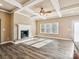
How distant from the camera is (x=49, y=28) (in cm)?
957

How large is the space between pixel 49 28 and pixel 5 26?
5.37 m

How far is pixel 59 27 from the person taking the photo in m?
8.76

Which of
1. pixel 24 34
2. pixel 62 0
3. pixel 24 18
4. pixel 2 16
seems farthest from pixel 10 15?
pixel 62 0

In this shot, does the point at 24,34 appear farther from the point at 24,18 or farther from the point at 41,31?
the point at 41,31

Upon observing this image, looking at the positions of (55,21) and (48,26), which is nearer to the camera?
(55,21)

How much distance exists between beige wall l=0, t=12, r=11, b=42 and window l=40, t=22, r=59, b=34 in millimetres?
4737

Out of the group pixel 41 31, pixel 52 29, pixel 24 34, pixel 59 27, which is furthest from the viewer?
pixel 41 31

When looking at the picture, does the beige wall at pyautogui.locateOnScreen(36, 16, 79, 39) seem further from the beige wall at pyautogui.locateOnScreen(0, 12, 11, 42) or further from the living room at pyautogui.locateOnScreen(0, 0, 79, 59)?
the beige wall at pyautogui.locateOnScreen(0, 12, 11, 42)

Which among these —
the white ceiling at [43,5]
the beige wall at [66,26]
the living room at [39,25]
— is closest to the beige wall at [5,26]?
the living room at [39,25]

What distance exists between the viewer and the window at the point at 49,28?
29.7ft

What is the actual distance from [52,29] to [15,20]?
483cm

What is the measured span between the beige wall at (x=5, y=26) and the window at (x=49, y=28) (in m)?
4.74

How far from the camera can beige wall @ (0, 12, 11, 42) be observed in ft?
20.0

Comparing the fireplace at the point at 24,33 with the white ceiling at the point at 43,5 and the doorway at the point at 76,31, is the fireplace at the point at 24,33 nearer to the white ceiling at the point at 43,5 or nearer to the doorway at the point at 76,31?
the white ceiling at the point at 43,5
